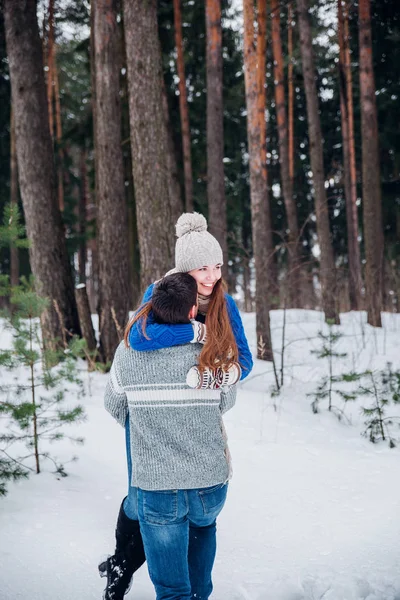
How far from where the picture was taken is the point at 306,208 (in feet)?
67.4

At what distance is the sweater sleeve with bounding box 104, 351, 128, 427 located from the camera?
6.38 feet

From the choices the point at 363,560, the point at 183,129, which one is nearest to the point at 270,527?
the point at 363,560

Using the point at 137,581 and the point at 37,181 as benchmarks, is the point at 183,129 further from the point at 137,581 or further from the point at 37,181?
the point at 137,581

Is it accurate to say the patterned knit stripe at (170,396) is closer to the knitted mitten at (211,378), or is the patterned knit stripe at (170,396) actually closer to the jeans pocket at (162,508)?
the knitted mitten at (211,378)

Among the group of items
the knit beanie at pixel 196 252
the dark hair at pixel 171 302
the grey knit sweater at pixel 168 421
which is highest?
the knit beanie at pixel 196 252

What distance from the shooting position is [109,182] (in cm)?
724

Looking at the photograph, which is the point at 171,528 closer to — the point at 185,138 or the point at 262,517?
the point at 262,517

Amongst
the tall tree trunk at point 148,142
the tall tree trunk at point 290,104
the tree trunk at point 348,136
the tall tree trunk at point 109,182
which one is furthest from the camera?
the tall tree trunk at point 290,104

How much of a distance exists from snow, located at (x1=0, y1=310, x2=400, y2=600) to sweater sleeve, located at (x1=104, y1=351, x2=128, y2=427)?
126 centimetres

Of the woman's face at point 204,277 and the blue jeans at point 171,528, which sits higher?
the woman's face at point 204,277

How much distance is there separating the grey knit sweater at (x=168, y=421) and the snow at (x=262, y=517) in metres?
1.21

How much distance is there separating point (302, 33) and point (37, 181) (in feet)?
28.1

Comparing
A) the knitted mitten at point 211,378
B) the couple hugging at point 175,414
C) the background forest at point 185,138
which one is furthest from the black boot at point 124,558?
the background forest at point 185,138

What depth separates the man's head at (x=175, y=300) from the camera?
5.91 ft
